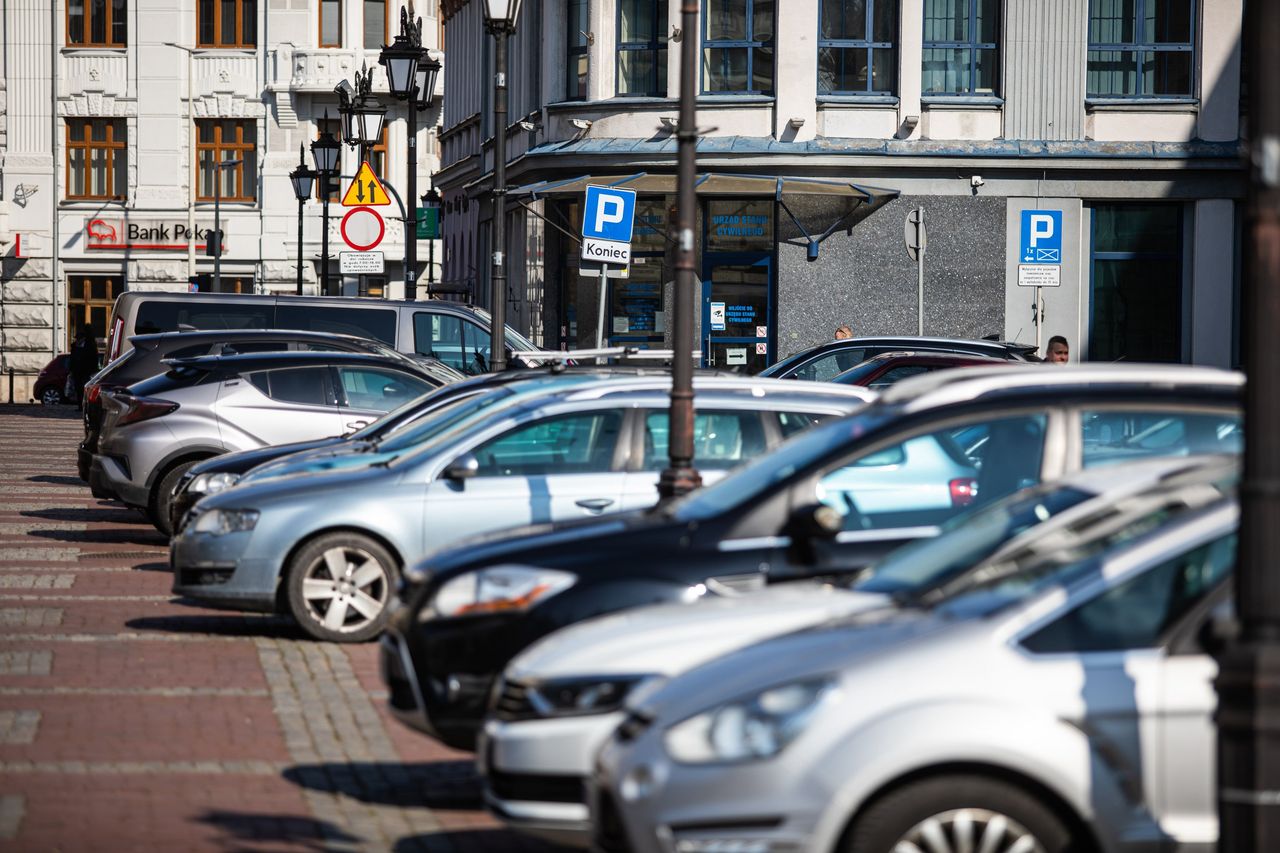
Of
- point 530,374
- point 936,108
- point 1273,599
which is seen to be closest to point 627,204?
point 530,374

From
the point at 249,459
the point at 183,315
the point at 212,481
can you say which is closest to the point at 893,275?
the point at 183,315

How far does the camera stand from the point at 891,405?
8258mm

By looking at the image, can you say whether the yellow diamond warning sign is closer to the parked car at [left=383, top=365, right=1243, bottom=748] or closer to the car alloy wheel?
the parked car at [left=383, top=365, right=1243, bottom=748]

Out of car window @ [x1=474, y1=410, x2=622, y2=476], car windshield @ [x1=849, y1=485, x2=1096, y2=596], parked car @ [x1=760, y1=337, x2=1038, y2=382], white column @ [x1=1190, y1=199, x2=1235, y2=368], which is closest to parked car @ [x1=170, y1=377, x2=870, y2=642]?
car window @ [x1=474, y1=410, x2=622, y2=476]

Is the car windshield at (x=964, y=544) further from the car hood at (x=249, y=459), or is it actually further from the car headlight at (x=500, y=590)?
the car hood at (x=249, y=459)

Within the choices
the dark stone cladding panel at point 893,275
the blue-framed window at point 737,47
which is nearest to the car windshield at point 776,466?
the dark stone cladding panel at point 893,275

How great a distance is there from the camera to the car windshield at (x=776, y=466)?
7898mm

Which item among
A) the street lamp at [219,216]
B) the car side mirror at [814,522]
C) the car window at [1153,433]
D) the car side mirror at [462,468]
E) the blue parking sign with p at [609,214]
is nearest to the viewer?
the car side mirror at [814,522]

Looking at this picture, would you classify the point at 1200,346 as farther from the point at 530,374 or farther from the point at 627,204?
the point at 530,374

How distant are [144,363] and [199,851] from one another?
13.6 metres

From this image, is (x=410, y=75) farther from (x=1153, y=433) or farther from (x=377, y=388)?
(x=1153, y=433)

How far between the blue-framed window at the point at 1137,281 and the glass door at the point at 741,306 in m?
5.05

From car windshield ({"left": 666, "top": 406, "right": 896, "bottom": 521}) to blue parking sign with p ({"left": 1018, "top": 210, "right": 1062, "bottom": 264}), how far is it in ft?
56.2

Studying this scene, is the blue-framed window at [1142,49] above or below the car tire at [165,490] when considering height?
above
